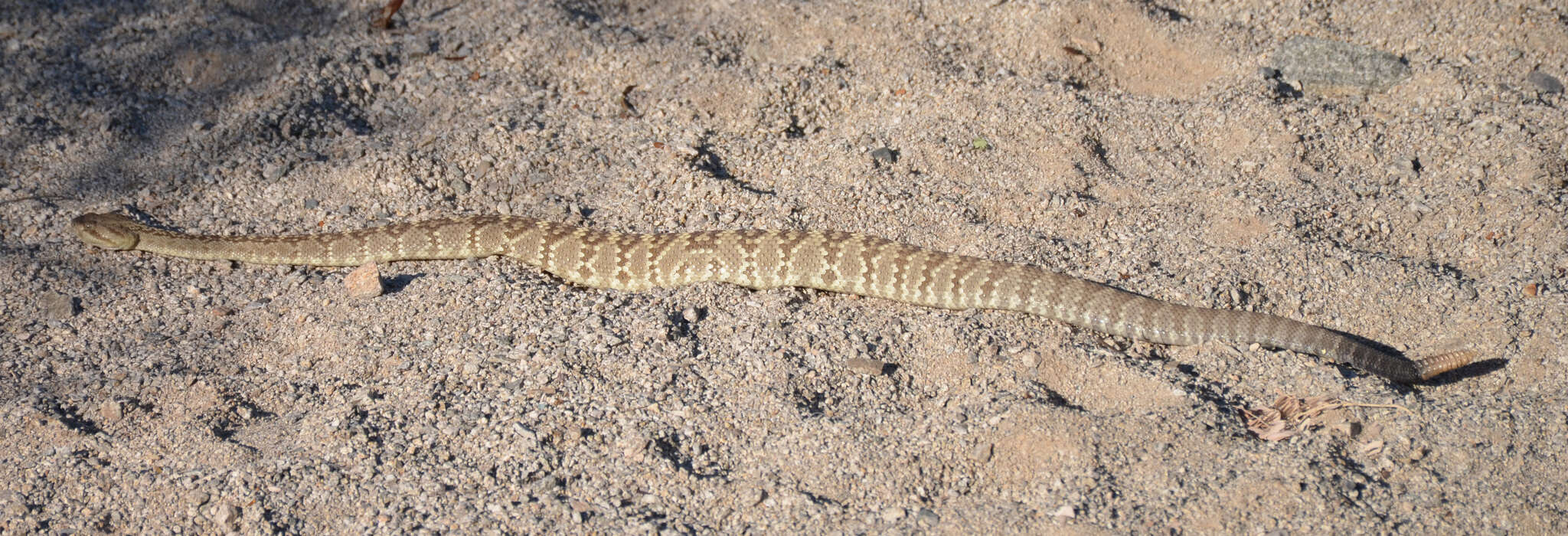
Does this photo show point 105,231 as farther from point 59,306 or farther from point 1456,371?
point 1456,371

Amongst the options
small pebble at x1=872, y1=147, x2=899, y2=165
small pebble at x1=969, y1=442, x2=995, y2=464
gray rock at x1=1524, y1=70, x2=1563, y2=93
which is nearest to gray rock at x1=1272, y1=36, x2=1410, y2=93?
gray rock at x1=1524, y1=70, x2=1563, y2=93

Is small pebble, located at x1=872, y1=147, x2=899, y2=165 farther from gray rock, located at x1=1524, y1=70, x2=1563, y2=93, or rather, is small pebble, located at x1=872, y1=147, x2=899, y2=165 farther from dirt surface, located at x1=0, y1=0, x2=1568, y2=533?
gray rock, located at x1=1524, y1=70, x2=1563, y2=93

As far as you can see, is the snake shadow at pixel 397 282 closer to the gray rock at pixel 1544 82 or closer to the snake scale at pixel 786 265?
the snake scale at pixel 786 265

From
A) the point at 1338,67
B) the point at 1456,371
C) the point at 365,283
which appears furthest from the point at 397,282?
the point at 1338,67

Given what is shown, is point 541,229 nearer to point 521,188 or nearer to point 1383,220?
point 521,188

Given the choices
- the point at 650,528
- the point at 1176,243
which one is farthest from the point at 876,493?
the point at 1176,243

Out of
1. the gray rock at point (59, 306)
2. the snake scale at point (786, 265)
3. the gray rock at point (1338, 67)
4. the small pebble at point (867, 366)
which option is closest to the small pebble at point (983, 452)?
the small pebble at point (867, 366)
